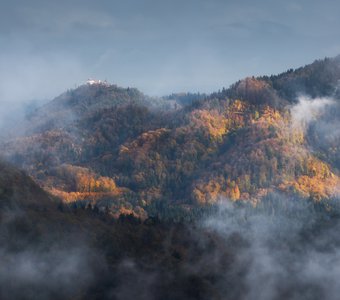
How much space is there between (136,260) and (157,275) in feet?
29.0

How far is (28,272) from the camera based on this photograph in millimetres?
168375

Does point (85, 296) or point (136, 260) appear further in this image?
point (136, 260)

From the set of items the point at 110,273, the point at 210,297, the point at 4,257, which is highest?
the point at 4,257

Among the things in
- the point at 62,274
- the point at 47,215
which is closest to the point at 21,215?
the point at 47,215

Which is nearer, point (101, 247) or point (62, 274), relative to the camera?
point (62, 274)

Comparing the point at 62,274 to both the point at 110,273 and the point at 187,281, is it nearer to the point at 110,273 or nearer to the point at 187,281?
the point at 110,273

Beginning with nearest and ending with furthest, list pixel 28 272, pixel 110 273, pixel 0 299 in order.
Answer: pixel 0 299, pixel 28 272, pixel 110 273

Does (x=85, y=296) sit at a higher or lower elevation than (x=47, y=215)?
lower

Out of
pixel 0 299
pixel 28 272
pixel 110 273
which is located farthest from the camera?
pixel 110 273

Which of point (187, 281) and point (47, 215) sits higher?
point (47, 215)

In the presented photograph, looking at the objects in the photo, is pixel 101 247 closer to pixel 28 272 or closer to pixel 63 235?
pixel 63 235

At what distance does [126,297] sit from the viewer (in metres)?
178

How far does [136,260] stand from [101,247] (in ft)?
40.4

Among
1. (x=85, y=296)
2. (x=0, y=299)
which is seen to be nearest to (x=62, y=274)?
(x=85, y=296)
